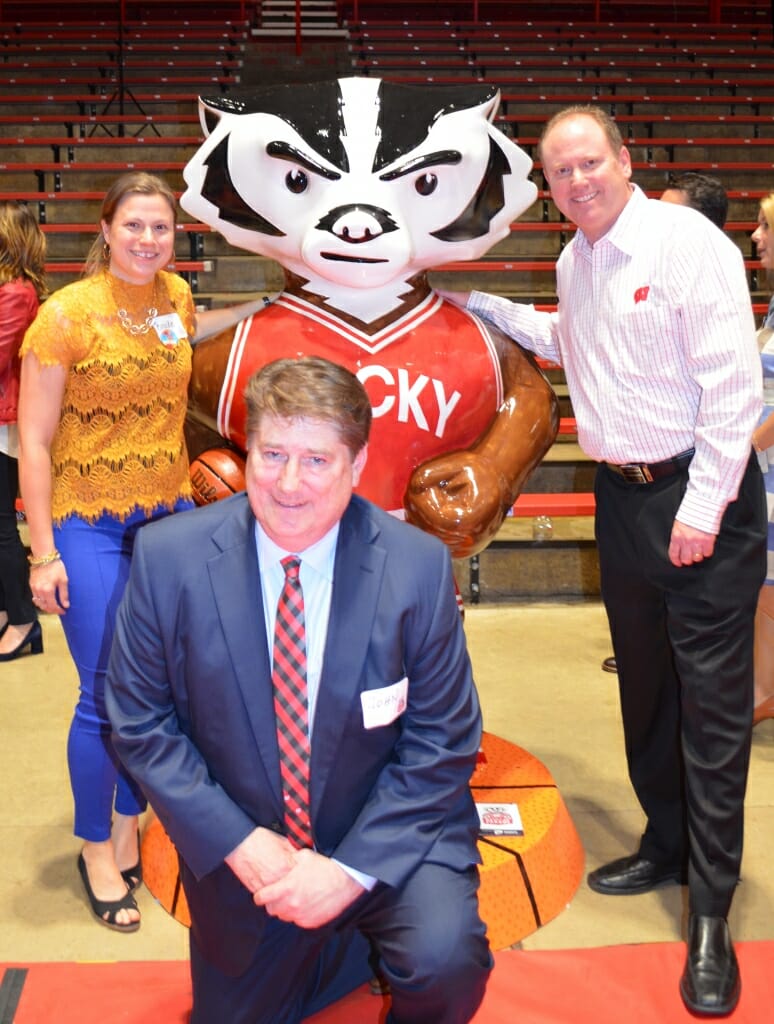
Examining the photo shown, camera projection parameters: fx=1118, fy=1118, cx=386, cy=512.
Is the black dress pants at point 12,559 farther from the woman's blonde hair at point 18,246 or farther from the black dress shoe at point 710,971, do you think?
the black dress shoe at point 710,971

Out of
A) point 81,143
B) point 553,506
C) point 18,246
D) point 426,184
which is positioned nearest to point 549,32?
point 81,143

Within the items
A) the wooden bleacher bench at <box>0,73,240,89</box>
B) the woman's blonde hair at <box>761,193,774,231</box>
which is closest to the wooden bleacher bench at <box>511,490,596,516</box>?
the woman's blonde hair at <box>761,193,774,231</box>

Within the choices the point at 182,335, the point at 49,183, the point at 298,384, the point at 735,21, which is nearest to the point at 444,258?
the point at 182,335

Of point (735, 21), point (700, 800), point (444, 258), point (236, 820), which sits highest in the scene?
point (735, 21)

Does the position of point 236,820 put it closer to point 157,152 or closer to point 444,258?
point 444,258

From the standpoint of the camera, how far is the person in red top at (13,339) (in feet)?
9.86

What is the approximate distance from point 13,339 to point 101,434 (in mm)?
1197

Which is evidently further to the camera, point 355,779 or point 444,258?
point 444,258

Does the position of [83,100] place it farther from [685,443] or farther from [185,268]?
[685,443]

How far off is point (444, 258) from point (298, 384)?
842 mm

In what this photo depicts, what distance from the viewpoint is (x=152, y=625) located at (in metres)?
1.44

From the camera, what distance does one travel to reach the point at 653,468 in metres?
1.86

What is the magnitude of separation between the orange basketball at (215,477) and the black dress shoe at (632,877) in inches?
41.4

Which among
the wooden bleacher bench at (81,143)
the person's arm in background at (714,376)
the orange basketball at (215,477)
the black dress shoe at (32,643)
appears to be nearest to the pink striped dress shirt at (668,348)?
the person's arm in background at (714,376)
